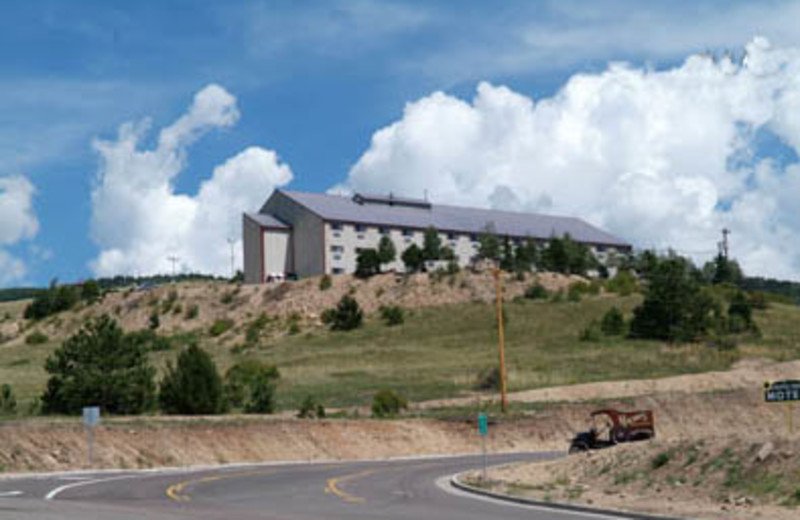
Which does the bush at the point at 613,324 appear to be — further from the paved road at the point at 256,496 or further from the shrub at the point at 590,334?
the paved road at the point at 256,496

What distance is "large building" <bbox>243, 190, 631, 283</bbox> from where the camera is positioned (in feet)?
349

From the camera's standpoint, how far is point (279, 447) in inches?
1694

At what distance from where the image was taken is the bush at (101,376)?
4922 centimetres

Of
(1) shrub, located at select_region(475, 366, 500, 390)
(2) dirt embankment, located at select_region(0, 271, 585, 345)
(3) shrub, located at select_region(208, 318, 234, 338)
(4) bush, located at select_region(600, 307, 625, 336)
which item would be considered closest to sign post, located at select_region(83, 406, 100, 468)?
(1) shrub, located at select_region(475, 366, 500, 390)

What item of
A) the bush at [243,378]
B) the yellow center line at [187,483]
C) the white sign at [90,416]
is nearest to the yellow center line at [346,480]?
the yellow center line at [187,483]

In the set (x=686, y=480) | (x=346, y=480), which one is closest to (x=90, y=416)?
(x=346, y=480)

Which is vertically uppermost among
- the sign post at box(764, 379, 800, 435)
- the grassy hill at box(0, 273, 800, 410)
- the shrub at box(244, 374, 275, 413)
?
the grassy hill at box(0, 273, 800, 410)

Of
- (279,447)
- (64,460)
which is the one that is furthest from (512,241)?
(64,460)

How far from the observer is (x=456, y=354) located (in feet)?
257

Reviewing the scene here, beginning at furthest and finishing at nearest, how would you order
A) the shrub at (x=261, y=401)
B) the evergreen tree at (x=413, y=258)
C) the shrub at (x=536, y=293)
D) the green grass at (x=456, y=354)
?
the evergreen tree at (x=413, y=258)
the shrub at (x=536, y=293)
the green grass at (x=456, y=354)
the shrub at (x=261, y=401)

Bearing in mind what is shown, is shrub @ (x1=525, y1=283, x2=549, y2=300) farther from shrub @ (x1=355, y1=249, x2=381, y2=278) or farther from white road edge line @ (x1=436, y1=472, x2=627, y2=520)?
white road edge line @ (x1=436, y1=472, x2=627, y2=520)

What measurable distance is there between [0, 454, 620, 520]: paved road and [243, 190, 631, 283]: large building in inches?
2744

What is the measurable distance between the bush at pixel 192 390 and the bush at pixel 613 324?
1612 inches

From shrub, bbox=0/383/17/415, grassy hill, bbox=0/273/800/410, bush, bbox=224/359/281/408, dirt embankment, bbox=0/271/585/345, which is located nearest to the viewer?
shrub, bbox=0/383/17/415
